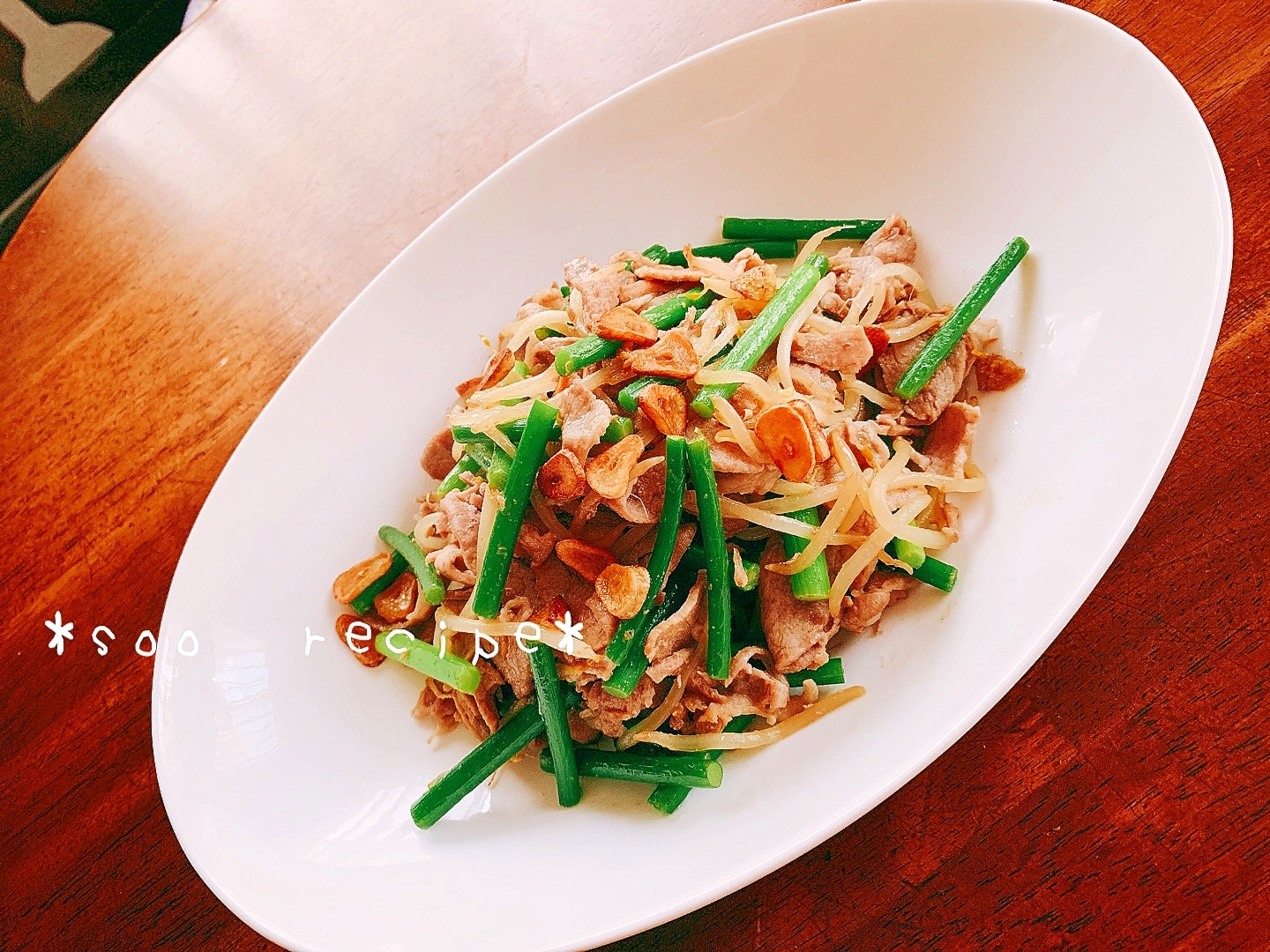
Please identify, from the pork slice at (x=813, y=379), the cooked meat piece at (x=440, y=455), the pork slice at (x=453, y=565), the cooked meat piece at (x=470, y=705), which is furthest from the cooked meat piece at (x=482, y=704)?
the pork slice at (x=813, y=379)

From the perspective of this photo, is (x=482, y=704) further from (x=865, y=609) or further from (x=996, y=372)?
(x=996, y=372)

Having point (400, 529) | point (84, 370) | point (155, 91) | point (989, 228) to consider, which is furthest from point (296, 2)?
point (989, 228)

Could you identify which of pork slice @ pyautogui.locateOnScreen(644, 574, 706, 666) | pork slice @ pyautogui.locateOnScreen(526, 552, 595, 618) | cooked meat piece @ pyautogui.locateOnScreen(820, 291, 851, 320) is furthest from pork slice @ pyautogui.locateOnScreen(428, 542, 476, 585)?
cooked meat piece @ pyautogui.locateOnScreen(820, 291, 851, 320)

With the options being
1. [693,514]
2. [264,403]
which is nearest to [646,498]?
[693,514]

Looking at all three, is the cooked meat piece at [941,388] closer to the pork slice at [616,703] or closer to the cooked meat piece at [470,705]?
the pork slice at [616,703]

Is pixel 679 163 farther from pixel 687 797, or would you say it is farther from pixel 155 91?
pixel 155 91

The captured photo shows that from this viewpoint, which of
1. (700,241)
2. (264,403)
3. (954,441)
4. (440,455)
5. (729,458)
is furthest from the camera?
(264,403)
